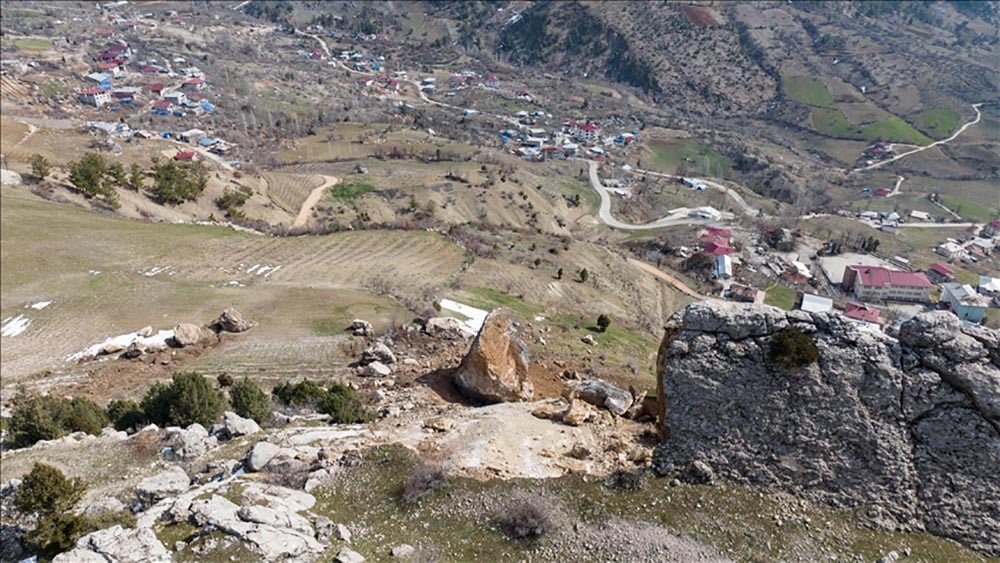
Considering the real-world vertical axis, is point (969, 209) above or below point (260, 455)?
below

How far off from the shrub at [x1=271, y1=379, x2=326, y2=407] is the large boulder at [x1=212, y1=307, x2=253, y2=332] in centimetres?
1088

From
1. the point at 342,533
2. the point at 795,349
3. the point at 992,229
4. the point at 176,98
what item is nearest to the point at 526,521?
the point at 342,533

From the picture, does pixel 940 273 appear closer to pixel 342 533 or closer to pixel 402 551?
pixel 402 551

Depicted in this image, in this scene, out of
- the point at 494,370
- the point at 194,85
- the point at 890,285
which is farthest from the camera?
the point at 194,85

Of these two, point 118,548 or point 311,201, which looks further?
point 311,201

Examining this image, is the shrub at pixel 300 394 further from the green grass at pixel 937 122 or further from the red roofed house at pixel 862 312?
the green grass at pixel 937 122

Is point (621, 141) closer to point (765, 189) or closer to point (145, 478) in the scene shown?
point (765, 189)

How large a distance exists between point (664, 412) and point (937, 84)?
185 meters

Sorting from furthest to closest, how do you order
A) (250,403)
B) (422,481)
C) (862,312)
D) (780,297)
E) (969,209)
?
(969,209), (780,297), (862,312), (250,403), (422,481)

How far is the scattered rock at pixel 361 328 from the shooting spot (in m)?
35.9

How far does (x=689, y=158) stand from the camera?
14125cm

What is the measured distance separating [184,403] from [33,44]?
173 m

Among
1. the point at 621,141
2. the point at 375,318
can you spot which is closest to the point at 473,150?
the point at 621,141

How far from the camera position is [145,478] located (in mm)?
20359
